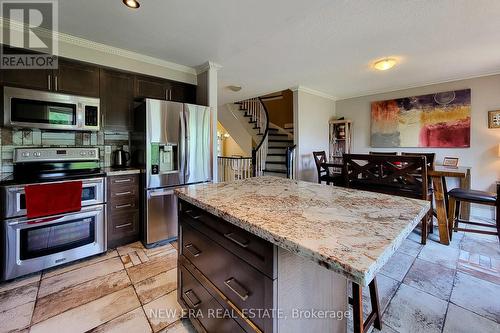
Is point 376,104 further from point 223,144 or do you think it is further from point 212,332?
point 223,144

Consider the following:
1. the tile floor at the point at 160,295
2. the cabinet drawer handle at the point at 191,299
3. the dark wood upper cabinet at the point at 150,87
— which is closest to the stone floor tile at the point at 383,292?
the tile floor at the point at 160,295

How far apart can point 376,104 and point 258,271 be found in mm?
5273

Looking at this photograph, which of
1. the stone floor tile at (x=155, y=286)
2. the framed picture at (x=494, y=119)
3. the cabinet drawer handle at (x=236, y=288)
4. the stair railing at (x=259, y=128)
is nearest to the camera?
the cabinet drawer handle at (x=236, y=288)

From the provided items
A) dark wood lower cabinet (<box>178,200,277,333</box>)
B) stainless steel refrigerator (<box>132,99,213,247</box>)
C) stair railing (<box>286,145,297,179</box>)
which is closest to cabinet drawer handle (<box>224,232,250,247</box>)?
dark wood lower cabinet (<box>178,200,277,333</box>)

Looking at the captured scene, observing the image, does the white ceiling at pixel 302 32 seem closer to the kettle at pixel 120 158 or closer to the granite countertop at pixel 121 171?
the kettle at pixel 120 158

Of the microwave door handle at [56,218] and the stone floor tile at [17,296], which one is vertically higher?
the microwave door handle at [56,218]

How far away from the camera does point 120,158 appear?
2.95m

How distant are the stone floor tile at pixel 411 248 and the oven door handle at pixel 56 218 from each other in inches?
137

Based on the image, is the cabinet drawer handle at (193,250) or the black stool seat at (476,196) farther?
the black stool seat at (476,196)

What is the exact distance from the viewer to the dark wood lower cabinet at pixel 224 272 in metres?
0.88

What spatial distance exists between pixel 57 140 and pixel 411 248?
14.4 feet

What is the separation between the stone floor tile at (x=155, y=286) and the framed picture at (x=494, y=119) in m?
5.40

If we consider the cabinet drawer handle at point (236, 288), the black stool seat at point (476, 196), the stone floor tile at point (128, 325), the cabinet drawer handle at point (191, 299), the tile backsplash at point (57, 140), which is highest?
the tile backsplash at point (57, 140)

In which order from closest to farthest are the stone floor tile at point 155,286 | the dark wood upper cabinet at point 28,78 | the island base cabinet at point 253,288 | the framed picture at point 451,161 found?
1. the island base cabinet at point 253,288
2. the stone floor tile at point 155,286
3. the dark wood upper cabinet at point 28,78
4. the framed picture at point 451,161
